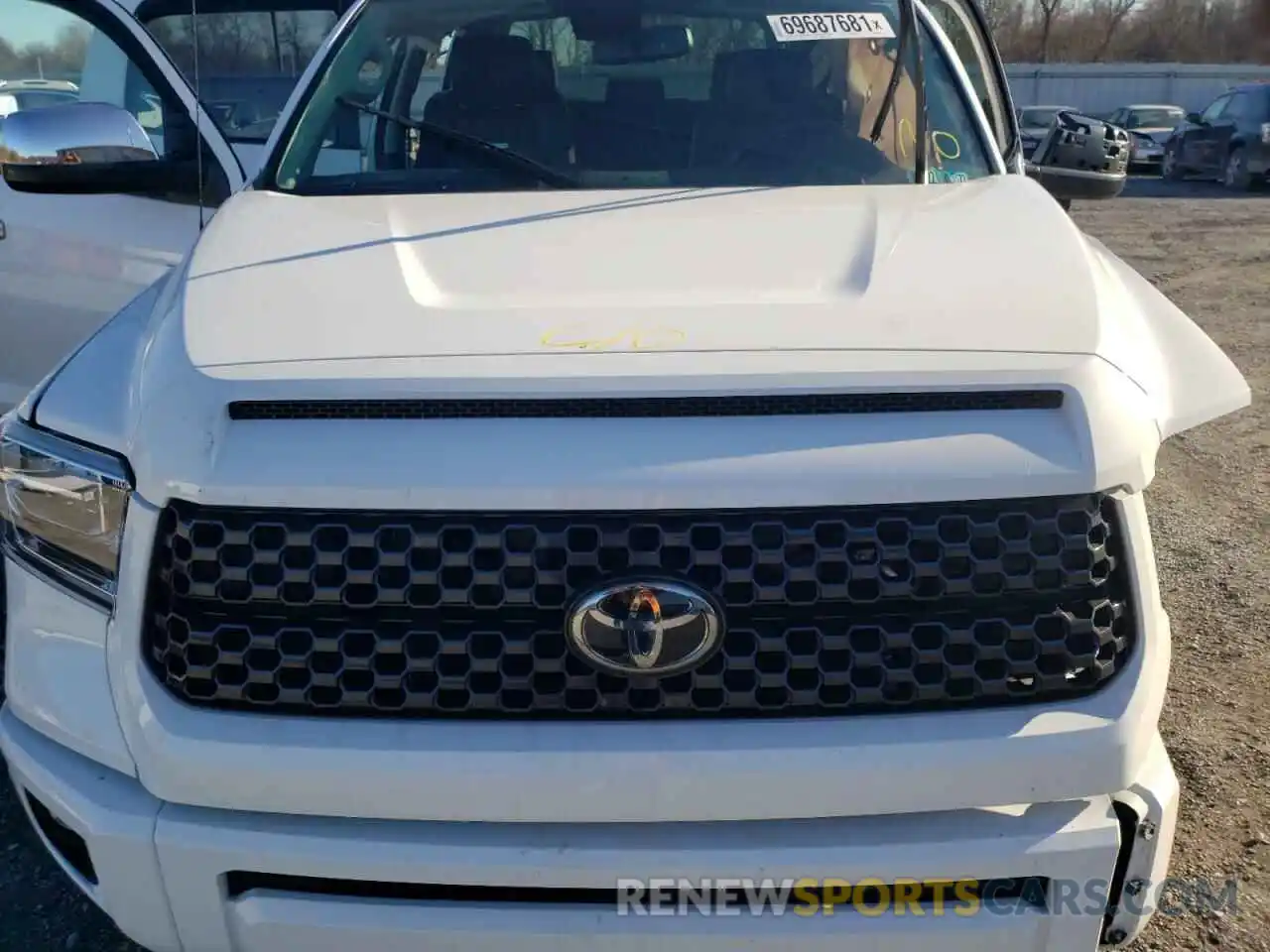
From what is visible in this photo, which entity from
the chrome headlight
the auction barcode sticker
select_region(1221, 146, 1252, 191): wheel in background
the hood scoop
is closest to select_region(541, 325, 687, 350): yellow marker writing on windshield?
the hood scoop

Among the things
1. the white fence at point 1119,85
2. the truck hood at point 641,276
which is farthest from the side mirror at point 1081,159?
the white fence at point 1119,85

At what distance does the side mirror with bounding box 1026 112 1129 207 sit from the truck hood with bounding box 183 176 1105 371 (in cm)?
86

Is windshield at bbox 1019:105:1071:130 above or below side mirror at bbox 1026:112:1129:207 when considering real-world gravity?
below

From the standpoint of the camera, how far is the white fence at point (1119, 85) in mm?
40219

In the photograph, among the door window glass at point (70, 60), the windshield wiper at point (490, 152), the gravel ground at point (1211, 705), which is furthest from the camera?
the door window glass at point (70, 60)

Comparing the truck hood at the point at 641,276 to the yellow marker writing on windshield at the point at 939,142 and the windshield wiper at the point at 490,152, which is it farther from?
the yellow marker writing on windshield at the point at 939,142

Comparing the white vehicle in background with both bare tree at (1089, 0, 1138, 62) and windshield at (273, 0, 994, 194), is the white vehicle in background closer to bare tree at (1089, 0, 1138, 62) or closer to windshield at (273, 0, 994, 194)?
windshield at (273, 0, 994, 194)

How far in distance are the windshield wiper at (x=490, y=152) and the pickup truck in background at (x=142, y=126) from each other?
3.02 feet

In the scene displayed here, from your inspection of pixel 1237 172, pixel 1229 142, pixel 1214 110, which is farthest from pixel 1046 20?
pixel 1237 172

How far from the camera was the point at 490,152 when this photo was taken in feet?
9.99

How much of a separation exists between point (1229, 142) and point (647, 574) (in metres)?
23.0

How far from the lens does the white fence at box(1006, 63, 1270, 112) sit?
40.2 meters

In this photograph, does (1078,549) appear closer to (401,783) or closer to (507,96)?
(401,783)

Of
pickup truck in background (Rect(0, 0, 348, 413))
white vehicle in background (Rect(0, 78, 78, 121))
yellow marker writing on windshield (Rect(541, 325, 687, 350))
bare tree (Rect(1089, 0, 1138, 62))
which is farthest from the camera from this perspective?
bare tree (Rect(1089, 0, 1138, 62))
